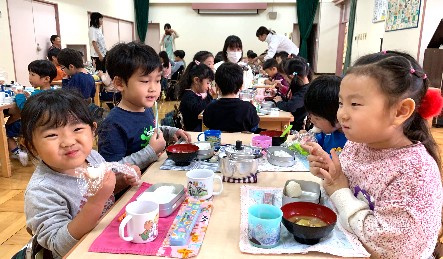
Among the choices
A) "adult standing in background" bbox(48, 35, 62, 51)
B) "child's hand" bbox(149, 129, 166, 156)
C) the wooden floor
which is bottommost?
the wooden floor

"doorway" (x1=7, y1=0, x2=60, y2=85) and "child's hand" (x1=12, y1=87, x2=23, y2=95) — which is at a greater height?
"doorway" (x1=7, y1=0, x2=60, y2=85)

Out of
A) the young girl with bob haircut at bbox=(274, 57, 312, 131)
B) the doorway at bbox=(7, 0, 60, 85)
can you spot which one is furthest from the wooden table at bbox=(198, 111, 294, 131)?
the doorway at bbox=(7, 0, 60, 85)

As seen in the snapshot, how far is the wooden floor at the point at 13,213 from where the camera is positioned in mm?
2119

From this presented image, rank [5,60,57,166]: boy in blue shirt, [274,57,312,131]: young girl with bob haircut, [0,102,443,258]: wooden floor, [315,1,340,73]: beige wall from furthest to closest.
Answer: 1. [315,1,340,73]: beige wall
2. [5,60,57,166]: boy in blue shirt
3. [274,57,312,131]: young girl with bob haircut
4. [0,102,443,258]: wooden floor

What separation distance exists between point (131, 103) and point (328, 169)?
103cm

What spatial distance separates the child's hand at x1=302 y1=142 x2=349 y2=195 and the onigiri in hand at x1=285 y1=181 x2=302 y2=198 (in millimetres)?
81

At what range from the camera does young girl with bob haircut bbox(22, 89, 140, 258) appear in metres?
0.94

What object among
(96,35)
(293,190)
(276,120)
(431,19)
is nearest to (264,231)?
(293,190)

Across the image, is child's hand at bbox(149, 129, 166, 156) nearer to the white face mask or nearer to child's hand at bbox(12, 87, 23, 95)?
child's hand at bbox(12, 87, 23, 95)

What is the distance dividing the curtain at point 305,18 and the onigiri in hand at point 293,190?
10362 mm

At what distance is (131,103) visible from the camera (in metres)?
1.71

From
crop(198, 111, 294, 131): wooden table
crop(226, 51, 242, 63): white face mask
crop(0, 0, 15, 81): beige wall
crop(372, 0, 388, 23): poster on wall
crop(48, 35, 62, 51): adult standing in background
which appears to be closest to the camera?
crop(198, 111, 294, 131): wooden table

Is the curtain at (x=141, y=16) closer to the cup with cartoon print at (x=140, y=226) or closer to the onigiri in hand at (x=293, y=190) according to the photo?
the onigiri in hand at (x=293, y=190)

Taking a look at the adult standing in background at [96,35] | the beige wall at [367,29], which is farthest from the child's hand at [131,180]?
the beige wall at [367,29]
